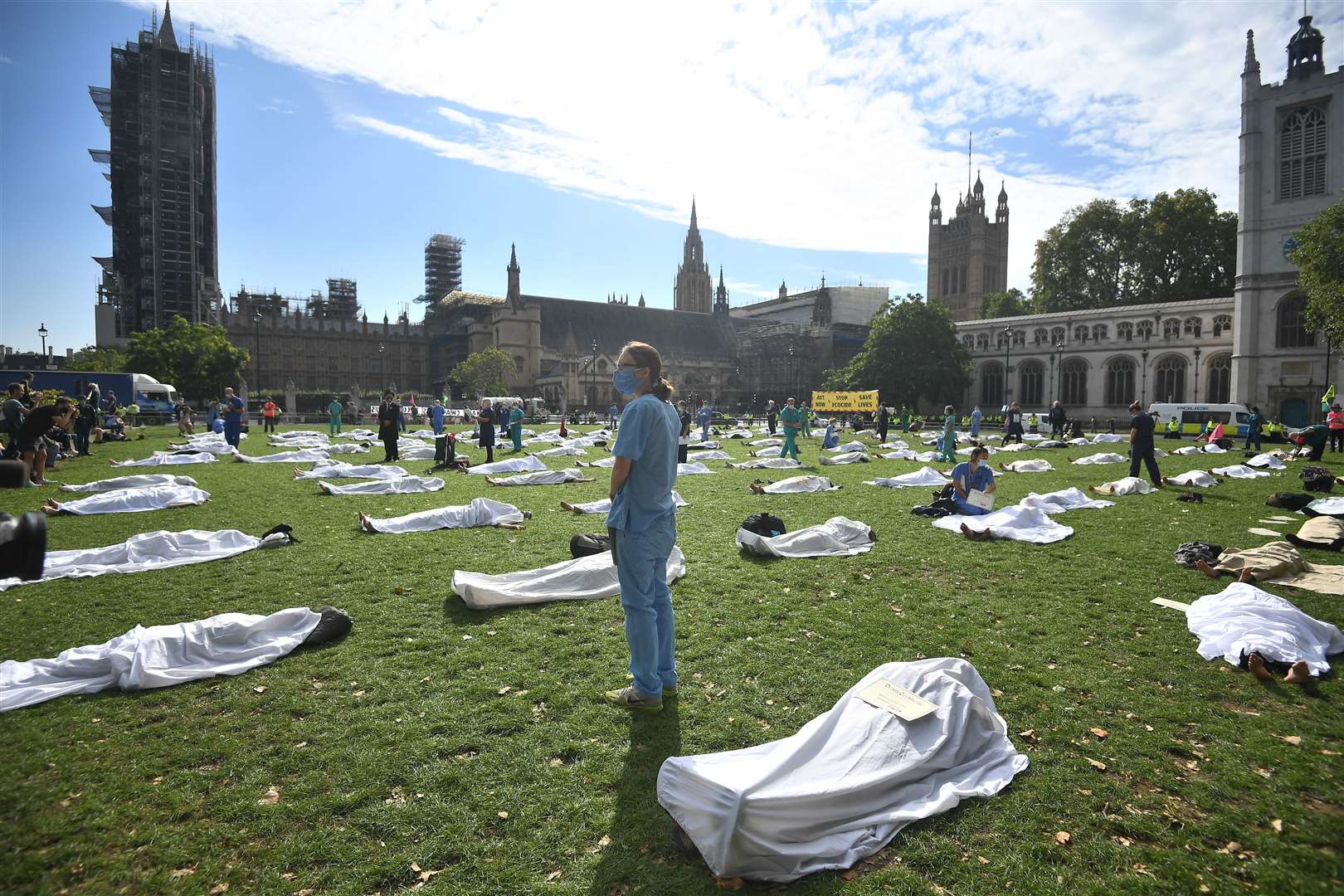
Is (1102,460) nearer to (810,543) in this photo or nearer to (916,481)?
(916,481)

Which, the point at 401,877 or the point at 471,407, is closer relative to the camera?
the point at 401,877

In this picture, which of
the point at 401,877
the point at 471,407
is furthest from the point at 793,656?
the point at 471,407

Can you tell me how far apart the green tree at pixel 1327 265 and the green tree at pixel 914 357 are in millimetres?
27341

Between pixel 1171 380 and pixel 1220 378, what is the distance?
12.9 feet

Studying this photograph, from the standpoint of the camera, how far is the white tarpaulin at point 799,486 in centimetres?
1512

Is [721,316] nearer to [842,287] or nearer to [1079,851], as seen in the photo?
[842,287]

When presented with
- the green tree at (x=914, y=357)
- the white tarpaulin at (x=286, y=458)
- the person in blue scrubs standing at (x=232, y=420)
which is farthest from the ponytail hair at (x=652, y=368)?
the green tree at (x=914, y=357)

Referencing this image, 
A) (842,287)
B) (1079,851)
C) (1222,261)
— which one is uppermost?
(842,287)

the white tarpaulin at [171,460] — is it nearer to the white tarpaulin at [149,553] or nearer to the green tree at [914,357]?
the white tarpaulin at [149,553]

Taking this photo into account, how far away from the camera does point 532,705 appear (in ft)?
14.8

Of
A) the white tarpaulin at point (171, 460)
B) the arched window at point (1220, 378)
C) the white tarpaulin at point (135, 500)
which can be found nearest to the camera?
the white tarpaulin at point (135, 500)

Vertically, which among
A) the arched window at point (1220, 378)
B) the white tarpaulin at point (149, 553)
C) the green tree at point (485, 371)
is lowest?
the white tarpaulin at point (149, 553)

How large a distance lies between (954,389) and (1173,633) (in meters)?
61.5

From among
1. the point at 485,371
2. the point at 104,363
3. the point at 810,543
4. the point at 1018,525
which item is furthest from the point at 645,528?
the point at 104,363
